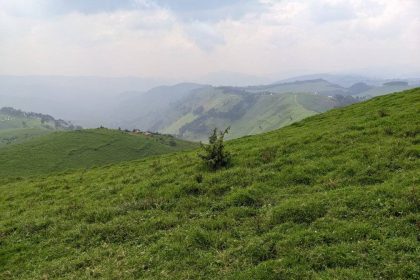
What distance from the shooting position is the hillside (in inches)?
4486

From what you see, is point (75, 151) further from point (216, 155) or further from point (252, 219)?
point (252, 219)

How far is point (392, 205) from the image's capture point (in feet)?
56.6

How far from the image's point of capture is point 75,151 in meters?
140

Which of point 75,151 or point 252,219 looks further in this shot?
point 75,151

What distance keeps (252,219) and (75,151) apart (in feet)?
428

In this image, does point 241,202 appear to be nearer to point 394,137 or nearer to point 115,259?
point 115,259

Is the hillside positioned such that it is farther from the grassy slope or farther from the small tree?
the grassy slope

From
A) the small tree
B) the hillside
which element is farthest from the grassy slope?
the hillside

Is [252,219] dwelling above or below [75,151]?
above

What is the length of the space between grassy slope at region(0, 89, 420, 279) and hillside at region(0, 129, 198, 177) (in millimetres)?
84930

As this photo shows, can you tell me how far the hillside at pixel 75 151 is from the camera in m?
114

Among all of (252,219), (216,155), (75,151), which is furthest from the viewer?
(75,151)

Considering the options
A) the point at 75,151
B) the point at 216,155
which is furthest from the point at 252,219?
the point at 75,151

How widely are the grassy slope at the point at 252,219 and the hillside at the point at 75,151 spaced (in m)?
84.9
